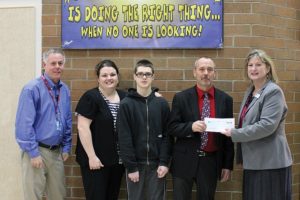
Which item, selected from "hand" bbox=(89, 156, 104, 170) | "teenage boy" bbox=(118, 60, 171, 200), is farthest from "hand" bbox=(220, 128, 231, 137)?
"hand" bbox=(89, 156, 104, 170)

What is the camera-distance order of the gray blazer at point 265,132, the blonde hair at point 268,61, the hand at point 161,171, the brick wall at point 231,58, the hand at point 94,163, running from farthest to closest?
1. the brick wall at point 231,58
2. the hand at point 94,163
3. the hand at point 161,171
4. the blonde hair at point 268,61
5. the gray blazer at point 265,132

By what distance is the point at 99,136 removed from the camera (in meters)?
4.14

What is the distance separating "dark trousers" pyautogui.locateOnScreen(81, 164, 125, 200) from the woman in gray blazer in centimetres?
118

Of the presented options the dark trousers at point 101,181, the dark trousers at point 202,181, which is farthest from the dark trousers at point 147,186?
the dark trousers at point 101,181

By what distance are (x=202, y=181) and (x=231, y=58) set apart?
143 centimetres

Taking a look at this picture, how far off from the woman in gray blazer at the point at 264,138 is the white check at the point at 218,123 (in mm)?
53

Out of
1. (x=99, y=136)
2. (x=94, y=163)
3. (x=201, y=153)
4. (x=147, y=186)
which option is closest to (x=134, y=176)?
(x=147, y=186)

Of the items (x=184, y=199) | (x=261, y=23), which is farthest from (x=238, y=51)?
(x=184, y=199)

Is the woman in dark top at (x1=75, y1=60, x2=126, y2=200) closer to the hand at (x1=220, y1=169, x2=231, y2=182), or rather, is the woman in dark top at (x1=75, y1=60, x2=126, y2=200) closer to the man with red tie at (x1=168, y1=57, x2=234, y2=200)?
the man with red tie at (x1=168, y1=57, x2=234, y2=200)

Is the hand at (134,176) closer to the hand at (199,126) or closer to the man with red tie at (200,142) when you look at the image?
the man with red tie at (200,142)

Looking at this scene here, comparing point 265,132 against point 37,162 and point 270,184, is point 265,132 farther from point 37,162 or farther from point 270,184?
point 37,162

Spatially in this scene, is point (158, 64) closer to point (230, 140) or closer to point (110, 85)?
point (110, 85)

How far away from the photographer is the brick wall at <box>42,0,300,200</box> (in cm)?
459

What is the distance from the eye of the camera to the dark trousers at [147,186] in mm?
3967
